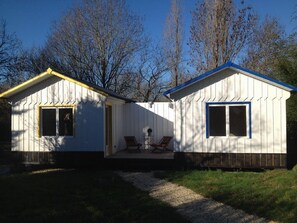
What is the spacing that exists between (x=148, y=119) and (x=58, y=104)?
188 inches

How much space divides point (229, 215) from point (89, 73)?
24233 mm

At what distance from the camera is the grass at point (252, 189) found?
20.9ft

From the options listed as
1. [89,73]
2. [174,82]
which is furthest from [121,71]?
[174,82]

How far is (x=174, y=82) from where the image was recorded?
28812 millimetres

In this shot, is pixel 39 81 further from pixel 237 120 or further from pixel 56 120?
pixel 237 120

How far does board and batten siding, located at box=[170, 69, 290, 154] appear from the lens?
432 inches

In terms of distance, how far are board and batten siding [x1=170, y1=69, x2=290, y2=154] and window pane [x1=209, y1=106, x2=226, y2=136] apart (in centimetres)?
21

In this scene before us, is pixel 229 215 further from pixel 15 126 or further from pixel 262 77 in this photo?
pixel 15 126

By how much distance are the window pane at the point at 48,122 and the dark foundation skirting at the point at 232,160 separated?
15.9ft

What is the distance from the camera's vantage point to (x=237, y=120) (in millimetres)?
11234

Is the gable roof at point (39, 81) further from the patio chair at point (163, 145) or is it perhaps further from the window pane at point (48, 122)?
the patio chair at point (163, 145)

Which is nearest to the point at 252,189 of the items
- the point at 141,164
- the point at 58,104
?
the point at 141,164

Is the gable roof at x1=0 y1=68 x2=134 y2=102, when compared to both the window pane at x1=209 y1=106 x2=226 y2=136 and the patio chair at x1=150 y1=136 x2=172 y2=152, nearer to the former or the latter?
the patio chair at x1=150 y1=136 x2=172 y2=152

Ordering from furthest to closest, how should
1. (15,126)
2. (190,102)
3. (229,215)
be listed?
1. (15,126)
2. (190,102)
3. (229,215)
